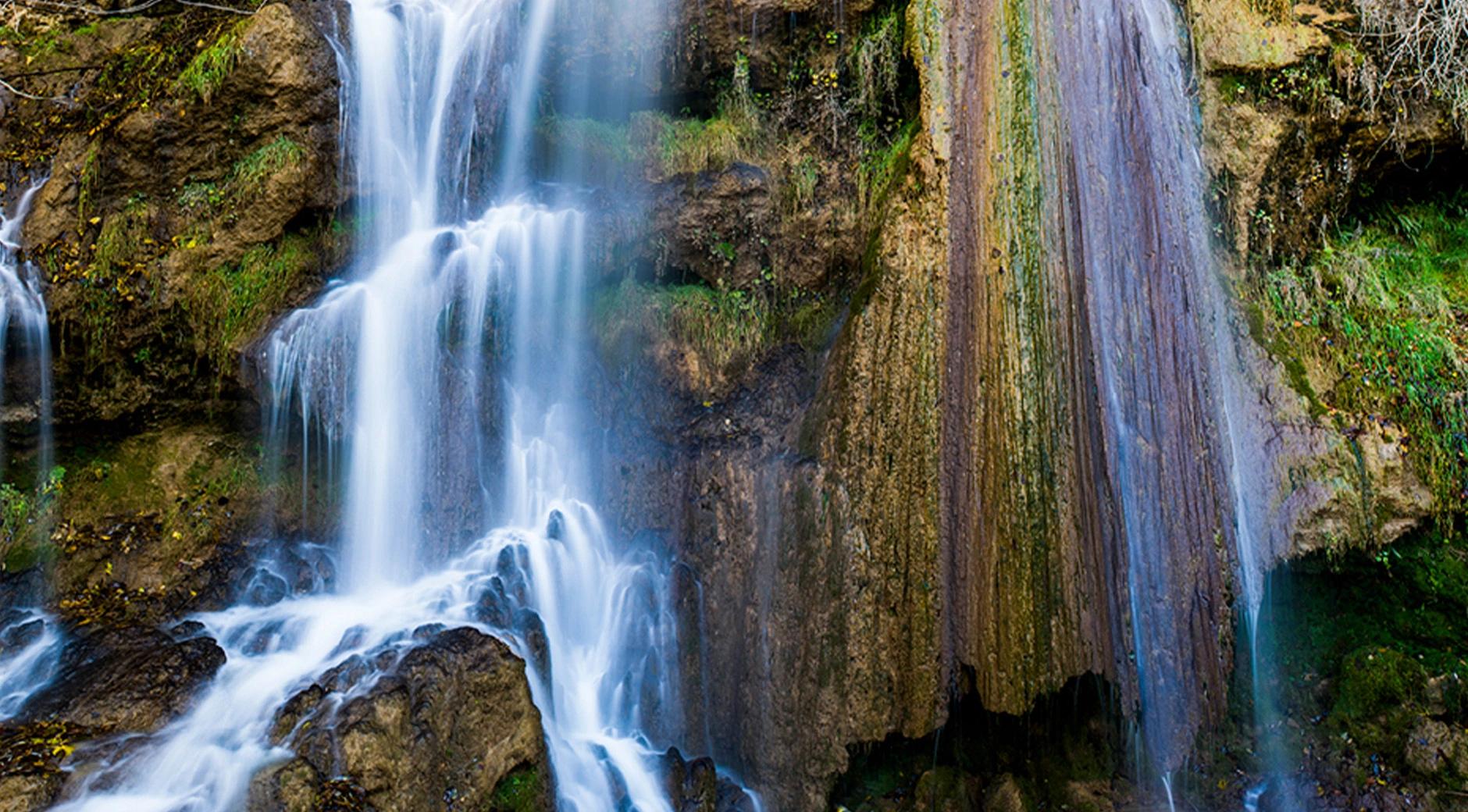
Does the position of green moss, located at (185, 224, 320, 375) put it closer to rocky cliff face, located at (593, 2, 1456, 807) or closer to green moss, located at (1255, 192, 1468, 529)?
rocky cliff face, located at (593, 2, 1456, 807)

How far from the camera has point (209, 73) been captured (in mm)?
6258

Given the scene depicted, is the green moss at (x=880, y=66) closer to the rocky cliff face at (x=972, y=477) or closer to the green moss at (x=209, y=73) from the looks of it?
the rocky cliff face at (x=972, y=477)

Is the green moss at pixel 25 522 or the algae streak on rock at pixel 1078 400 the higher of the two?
the algae streak on rock at pixel 1078 400

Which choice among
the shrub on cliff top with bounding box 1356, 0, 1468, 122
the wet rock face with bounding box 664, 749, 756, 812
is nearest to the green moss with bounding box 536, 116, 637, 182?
the wet rock face with bounding box 664, 749, 756, 812

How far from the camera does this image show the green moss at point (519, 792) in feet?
14.9

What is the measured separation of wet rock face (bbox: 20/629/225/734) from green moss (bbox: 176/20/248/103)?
13.2 ft

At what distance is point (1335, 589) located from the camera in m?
5.35

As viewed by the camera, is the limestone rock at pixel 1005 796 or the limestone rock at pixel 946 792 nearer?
the limestone rock at pixel 1005 796

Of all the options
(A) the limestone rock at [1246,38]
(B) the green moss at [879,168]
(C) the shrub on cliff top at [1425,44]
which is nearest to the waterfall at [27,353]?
(B) the green moss at [879,168]

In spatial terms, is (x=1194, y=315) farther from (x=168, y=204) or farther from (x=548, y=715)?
(x=168, y=204)

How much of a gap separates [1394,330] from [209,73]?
882cm

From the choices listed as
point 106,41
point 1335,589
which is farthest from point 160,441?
point 1335,589

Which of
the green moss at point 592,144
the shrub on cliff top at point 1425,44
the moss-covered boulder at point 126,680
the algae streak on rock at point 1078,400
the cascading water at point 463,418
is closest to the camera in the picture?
the moss-covered boulder at point 126,680

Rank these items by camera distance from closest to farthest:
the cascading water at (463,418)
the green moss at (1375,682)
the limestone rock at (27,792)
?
the limestone rock at (27,792) → the green moss at (1375,682) → the cascading water at (463,418)
